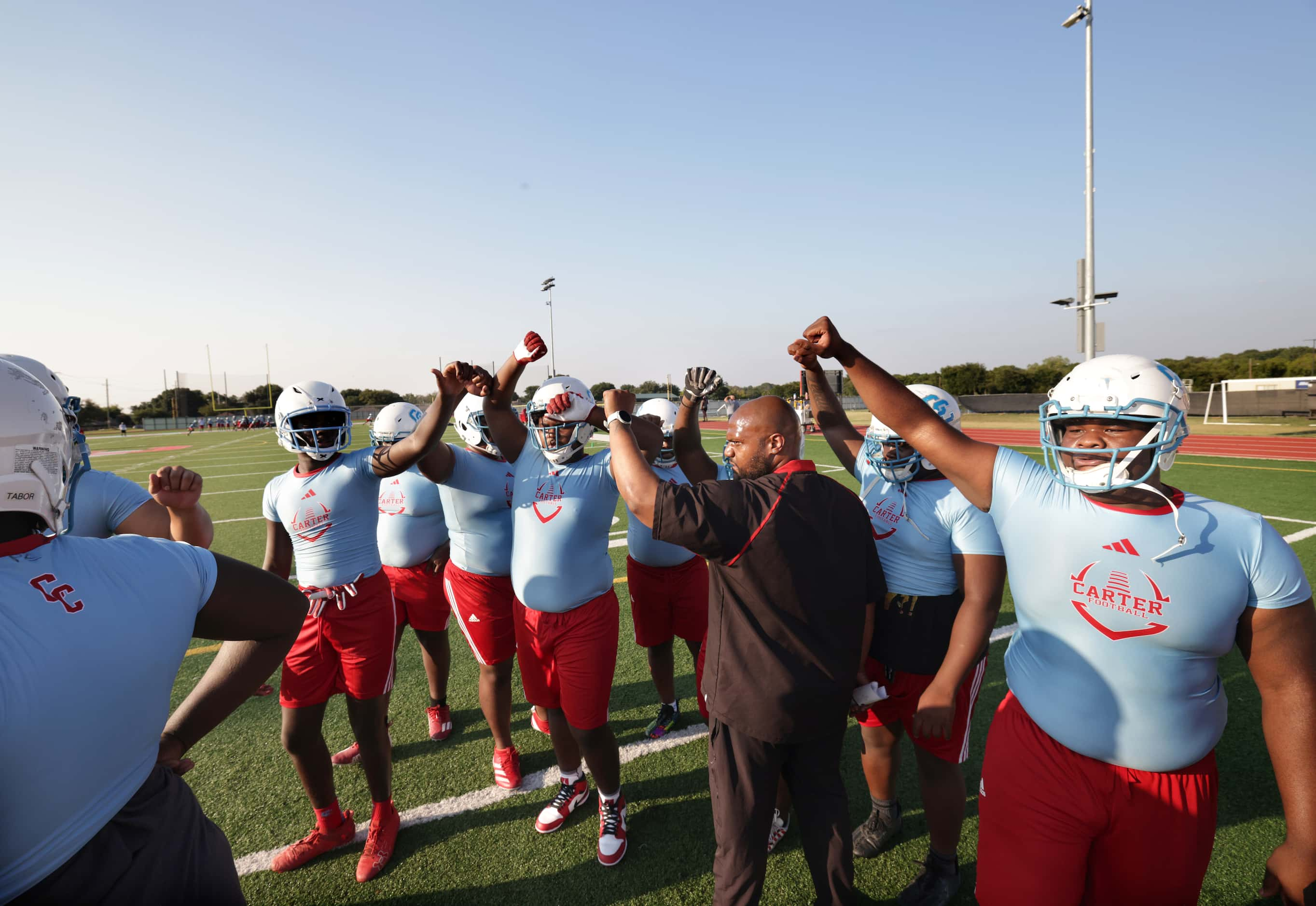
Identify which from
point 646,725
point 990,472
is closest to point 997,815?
point 990,472

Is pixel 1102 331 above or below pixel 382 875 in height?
above

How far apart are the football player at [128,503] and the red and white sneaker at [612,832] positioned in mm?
2406

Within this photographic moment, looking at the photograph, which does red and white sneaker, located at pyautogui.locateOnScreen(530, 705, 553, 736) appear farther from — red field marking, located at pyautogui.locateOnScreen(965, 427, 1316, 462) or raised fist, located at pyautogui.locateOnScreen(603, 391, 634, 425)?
red field marking, located at pyautogui.locateOnScreen(965, 427, 1316, 462)

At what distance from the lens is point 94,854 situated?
1.31 m

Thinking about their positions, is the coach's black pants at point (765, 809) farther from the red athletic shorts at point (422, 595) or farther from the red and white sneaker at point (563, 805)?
the red athletic shorts at point (422, 595)

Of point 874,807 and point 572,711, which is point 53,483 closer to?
point 572,711

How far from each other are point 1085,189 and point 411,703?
21.1m

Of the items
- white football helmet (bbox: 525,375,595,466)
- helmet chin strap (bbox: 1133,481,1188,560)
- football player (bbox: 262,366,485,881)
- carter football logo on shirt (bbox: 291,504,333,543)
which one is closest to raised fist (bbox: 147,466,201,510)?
football player (bbox: 262,366,485,881)

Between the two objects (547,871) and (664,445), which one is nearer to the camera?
(547,871)

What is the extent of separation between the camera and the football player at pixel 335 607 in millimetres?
3305

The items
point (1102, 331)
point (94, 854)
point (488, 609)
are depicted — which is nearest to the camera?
point (94, 854)

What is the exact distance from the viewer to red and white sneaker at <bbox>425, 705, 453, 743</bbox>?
4.46 m

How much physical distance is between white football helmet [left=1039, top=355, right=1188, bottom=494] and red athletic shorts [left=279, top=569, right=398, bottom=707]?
A: 344 centimetres

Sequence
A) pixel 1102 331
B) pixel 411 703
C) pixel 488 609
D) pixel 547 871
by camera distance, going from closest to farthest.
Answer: pixel 547 871 → pixel 488 609 → pixel 411 703 → pixel 1102 331
